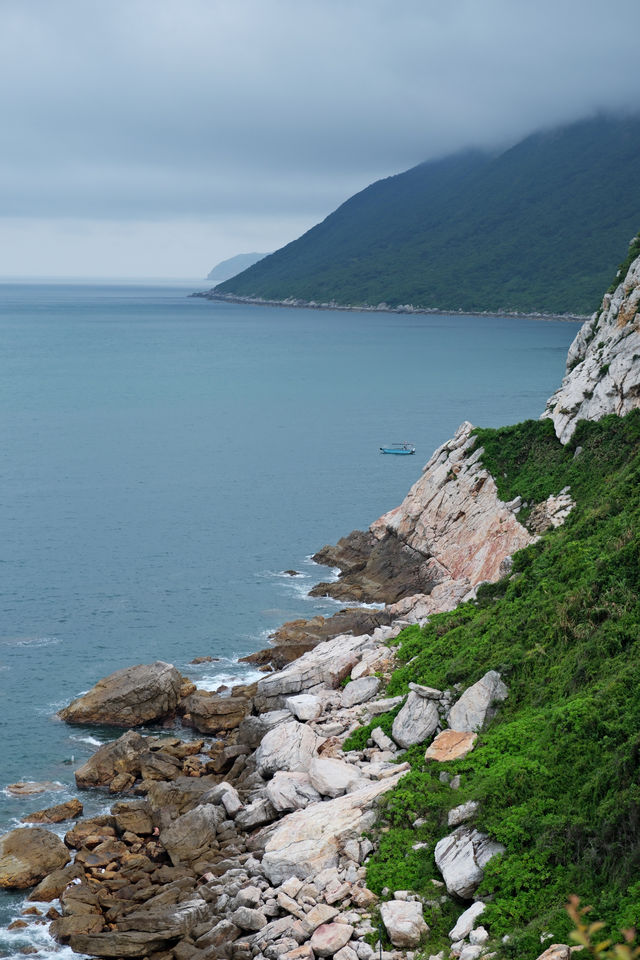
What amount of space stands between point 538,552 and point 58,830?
2118 centimetres

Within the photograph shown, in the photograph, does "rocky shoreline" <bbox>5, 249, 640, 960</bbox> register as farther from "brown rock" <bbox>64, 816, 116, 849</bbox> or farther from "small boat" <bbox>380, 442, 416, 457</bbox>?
"small boat" <bbox>380, 442, 416, 457</bbox>

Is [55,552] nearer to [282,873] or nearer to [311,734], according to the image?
[311,734]

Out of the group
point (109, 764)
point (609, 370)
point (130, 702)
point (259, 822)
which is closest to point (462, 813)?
point (259, 822)

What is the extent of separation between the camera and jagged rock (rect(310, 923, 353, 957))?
2316cm

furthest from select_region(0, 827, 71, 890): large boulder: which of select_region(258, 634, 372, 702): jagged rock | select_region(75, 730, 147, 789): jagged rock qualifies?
select_region(258, 634, 372, 702): jagged rock

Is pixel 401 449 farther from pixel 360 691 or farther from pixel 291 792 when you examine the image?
pixel 291 792

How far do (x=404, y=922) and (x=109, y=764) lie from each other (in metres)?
18.5

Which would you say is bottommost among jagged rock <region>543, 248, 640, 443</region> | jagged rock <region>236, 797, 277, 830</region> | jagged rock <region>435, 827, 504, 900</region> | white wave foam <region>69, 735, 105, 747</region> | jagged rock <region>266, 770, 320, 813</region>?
white wave foam <region>69, 735, 105, 747</region>

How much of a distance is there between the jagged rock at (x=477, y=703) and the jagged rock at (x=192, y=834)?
844cm

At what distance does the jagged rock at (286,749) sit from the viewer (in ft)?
110

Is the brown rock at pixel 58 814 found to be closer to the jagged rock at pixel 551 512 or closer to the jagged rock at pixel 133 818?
the jagged rock at pixel 133 818

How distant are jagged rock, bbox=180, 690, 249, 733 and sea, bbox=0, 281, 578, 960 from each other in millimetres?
3683

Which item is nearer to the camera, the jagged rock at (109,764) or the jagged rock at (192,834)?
the jagged rock at (192,834)

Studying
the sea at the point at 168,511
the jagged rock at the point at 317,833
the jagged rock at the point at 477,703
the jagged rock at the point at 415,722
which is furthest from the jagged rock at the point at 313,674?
the jagged rock at the point at 317,833
